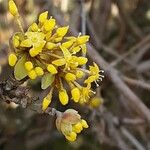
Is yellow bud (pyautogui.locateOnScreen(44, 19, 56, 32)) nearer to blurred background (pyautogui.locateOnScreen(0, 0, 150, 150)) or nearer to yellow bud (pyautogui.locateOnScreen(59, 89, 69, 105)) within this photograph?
yellow bud (pyautogui.locateOnScreen(59, 89, 69, 105))

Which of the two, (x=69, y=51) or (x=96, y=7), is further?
(x=96, y=7)

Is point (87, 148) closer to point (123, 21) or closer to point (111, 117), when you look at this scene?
point (111, 117)

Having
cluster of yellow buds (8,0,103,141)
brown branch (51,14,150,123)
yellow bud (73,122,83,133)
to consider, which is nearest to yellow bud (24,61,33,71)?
cluster of yellow buds (8,0,103,141)

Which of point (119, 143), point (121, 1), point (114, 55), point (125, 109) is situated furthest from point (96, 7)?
point (119, 143)

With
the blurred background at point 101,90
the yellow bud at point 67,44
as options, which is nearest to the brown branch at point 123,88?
the blurred background at point 101,90

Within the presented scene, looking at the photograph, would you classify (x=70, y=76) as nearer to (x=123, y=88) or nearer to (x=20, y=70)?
(x=20, y=70)

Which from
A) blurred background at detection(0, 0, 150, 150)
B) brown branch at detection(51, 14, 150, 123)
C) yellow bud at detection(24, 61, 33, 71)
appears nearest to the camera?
yellow bud at detection(24, 61, 33, 71)

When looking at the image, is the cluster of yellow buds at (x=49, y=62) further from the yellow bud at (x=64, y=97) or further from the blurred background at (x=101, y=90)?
the blurred background at (x=101, y=90)
